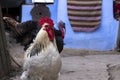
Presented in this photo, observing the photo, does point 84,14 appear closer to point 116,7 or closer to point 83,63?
point 116,7

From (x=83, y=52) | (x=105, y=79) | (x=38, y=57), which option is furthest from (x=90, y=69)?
(x=38, y=57)

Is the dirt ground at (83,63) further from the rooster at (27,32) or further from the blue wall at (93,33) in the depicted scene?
the rooster at (27,32)

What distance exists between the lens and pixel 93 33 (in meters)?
13.2

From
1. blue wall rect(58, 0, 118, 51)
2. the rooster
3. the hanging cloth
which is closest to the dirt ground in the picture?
blue wall rect(58, 0, 118, 51)

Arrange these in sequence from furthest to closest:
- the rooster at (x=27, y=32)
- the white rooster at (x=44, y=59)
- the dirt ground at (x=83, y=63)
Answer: the dirt ground at (x=83, y=63)
the rooster at (x=27, y=32)
the white rooster at (x=44, y=59)

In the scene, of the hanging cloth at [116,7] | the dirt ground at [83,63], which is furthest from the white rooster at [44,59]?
the hanging cloth at [116,7]

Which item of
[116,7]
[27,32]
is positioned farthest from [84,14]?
[27,32]

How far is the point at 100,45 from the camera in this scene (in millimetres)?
13102

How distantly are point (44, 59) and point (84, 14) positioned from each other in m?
7.32

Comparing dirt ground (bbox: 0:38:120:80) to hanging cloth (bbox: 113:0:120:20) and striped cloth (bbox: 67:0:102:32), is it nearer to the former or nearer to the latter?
striped cloth (bbox: 67:0:102:32)

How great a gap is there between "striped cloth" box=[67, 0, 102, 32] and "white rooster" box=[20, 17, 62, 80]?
22.4 ft

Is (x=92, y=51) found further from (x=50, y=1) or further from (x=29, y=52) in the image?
(x=29, y=52)

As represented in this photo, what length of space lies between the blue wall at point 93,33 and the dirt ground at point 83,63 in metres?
0.38

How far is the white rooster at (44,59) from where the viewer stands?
5957mm
